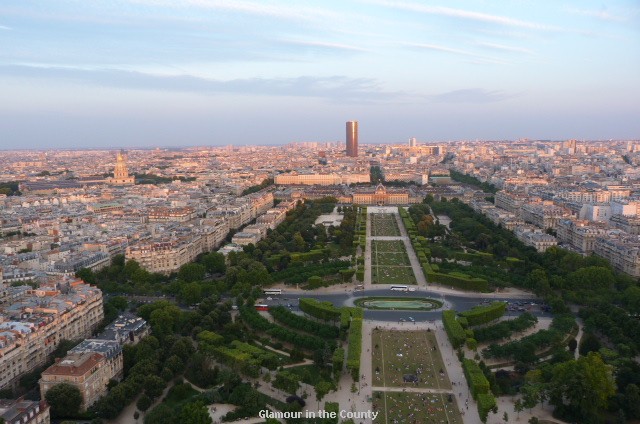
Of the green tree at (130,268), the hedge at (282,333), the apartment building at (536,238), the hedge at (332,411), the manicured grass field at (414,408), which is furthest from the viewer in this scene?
the apartment building at (536,238)

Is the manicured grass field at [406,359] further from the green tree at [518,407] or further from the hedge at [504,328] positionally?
the green tree at [518,407]

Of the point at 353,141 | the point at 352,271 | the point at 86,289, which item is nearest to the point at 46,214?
the point at 86,289

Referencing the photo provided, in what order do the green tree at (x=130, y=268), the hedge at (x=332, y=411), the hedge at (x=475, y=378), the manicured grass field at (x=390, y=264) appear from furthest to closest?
1. the manicured grass field at (x=390, y=264)
2. the green tree at (x=130, y=268)
3. the hedge at (x=475, y=378)
4. the hedge at (x=332, y=411)

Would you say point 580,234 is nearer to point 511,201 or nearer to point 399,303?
point 511,201

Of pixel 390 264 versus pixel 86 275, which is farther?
pixel 390 264

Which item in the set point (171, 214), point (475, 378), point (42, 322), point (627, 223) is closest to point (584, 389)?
point (475, 378)

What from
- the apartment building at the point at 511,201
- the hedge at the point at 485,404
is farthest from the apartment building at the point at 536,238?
the hedge at the point at 485,404

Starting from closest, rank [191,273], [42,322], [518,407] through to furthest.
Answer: [518,407], [42,322], [191,273]
